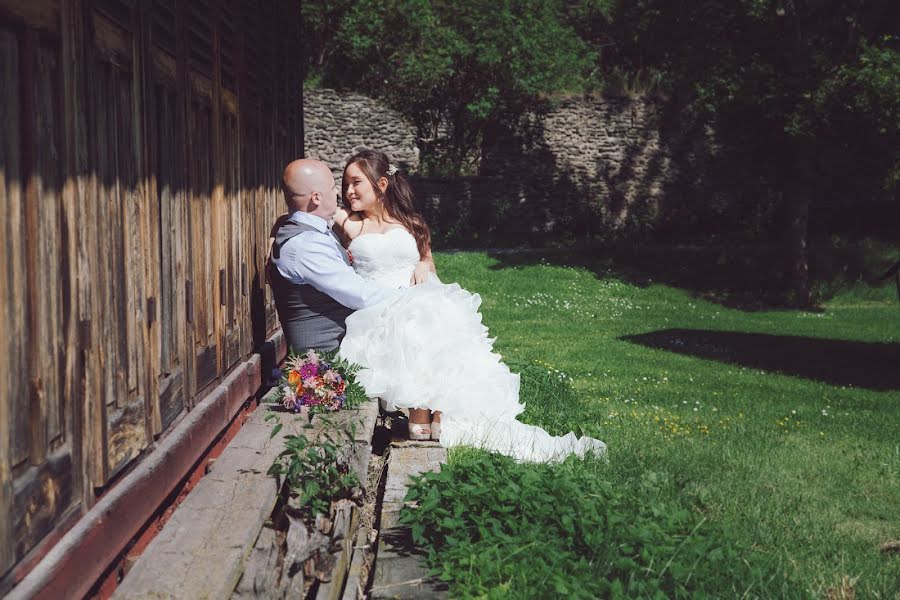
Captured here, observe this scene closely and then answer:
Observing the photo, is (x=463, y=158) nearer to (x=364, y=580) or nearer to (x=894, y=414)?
(x=894, y=414)

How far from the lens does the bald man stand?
5.46m

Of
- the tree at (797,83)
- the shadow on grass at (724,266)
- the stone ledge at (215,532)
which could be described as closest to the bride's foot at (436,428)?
the stone ledge at (215,532)

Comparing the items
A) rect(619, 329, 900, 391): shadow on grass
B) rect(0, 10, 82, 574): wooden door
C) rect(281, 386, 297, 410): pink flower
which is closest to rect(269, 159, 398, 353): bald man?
rect(281, 386, 297, 410): pink flower

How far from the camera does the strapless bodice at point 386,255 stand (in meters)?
6.17

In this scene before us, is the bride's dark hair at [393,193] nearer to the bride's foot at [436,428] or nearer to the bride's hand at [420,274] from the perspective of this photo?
the bride's hand at [420,274]

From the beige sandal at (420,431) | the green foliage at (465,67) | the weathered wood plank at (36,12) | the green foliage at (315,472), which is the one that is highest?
the green foliage at (465,67)

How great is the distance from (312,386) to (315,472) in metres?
0.99

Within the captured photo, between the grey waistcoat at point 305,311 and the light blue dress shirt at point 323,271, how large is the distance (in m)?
0.08

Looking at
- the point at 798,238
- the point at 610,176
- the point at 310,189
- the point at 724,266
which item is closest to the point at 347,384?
the point at 310,189

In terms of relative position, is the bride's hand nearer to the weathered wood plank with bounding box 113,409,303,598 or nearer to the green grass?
the green grass

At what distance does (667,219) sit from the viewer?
24.8 m

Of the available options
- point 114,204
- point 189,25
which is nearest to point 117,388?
point 114,204

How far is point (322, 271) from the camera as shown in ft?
17.9

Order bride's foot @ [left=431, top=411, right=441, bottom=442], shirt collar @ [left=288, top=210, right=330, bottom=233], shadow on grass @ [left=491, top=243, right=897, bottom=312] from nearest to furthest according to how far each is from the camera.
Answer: bride's foot @ [left=431, top=411, right=441, bottom=442]
shirt collar @ [left=288, top=210, right=330, bottom=233]
shadow on grass @ [left=491, top=243, right=897, bottom=312]
